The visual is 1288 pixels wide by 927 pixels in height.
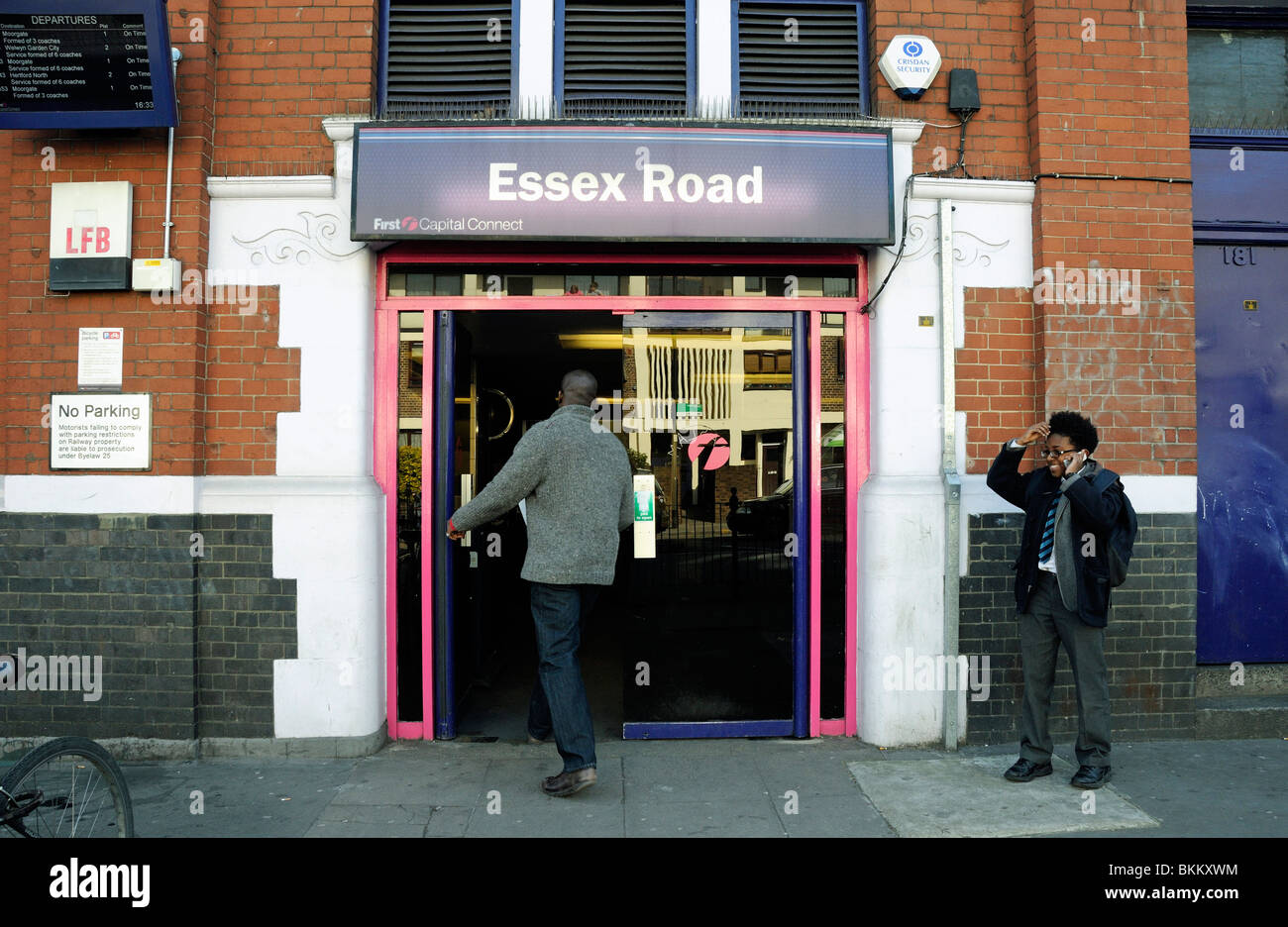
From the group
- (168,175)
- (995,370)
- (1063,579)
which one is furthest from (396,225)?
(1063,579)

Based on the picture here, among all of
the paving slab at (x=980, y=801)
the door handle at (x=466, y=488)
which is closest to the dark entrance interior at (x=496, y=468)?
the door handle at (x=466, y=488)

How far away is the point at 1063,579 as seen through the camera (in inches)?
177

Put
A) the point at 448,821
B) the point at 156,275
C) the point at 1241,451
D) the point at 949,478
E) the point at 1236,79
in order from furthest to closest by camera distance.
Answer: the point at 1236,79 → the point at 1241,451 → the point at 949,478 → the point at 156,275 → the point at 448,821

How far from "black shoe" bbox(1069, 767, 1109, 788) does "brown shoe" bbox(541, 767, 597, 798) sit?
8.08ft

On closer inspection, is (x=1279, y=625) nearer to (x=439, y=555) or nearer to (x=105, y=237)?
(x=439, y=555)

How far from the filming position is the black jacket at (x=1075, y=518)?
4355 mm

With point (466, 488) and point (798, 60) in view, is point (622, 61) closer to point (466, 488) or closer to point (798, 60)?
point (798, 60)

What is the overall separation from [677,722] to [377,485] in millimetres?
2280

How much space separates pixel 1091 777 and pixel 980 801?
0.62m

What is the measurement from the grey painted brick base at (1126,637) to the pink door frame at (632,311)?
72 centimetres

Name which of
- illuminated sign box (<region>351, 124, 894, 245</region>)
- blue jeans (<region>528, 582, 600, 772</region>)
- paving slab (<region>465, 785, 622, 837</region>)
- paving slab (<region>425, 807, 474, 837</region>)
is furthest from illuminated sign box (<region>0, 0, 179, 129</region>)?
paving slab (<region>465, 785, 622, 837</region>)

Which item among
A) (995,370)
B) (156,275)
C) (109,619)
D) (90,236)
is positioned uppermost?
(90,236)

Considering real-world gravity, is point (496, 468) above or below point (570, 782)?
above
